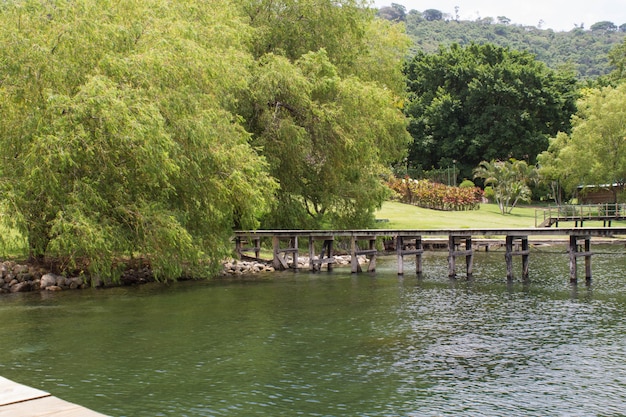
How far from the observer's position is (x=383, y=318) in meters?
19.0

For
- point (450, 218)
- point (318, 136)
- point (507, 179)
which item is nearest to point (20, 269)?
point (318, 136)

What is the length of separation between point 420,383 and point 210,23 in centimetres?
2083

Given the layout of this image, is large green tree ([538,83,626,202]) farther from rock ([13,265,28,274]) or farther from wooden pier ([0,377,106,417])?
wooden pier ([0,377,106,417])

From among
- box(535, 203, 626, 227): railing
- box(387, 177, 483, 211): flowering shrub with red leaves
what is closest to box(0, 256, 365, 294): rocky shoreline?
box(535, 203, 626, 227): railing

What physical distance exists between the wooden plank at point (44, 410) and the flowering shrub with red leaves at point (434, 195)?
55203 millimetres

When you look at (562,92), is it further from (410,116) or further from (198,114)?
(198,114)

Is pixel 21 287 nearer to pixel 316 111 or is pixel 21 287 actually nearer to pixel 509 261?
pixel 316 111

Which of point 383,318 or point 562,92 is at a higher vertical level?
point 562,92

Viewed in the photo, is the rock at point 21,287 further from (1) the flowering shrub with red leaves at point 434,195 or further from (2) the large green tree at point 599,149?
(2) the large green tree at point 599,149

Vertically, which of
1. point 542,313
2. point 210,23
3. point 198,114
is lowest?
point 542,313

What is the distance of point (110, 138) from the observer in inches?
878

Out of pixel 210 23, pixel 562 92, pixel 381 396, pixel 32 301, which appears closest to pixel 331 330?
pixel 381 396

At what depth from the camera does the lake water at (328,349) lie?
11.7m

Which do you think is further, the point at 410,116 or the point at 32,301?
the point at 410,116
